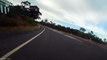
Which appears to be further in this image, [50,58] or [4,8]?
[4,8]

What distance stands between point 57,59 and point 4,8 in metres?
26.4

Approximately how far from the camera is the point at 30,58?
28.9 ft

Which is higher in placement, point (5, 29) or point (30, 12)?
point (30, 12)

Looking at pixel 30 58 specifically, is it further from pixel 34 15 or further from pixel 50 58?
pixel 34 15

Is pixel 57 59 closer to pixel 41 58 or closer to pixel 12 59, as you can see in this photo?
pixel 41 58

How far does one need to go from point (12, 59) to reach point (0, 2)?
24410 mm

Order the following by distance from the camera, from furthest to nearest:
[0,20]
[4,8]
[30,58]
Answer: [4,8]
[0,20]
[30,58]

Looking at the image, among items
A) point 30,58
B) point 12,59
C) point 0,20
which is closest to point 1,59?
point 12,59

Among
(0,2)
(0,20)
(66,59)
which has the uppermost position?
(0,2)

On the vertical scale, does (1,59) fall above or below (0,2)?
below

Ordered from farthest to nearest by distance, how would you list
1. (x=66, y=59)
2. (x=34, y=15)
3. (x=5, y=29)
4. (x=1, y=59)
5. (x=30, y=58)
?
1. (x=34, y=15)
2. (x=5, y=29)
3. (x=66, y=59)
4. (x=30, y=58)
5. (x=1, y=59)

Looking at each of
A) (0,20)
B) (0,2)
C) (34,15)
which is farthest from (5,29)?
(34,15)

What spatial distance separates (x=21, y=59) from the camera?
8.36 metres

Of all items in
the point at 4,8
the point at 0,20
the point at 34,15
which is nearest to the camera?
the point at 0,20
